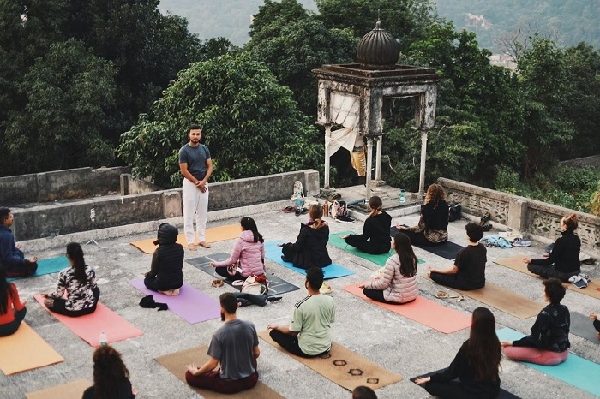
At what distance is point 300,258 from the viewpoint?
13.2m

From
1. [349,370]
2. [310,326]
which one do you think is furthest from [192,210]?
[349,370]

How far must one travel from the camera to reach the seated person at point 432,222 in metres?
14.2

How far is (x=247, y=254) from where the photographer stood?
1197 centimetres

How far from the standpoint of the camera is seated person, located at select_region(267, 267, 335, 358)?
30.7 feet

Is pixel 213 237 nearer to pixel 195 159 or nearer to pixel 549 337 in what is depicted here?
pixel 195 159

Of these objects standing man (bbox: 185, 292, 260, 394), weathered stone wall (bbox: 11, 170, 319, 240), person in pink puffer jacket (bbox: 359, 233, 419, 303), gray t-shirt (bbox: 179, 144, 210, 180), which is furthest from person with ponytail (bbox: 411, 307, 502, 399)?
weathered stone wall (bbox: 11, 170, 319, 240)

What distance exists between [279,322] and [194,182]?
12.8ft

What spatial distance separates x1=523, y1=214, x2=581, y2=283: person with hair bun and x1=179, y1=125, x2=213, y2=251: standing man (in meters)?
5.72

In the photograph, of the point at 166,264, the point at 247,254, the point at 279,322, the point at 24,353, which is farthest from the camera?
the point at 247,254

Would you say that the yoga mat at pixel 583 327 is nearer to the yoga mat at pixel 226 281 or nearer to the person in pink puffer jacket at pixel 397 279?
the person in pink puffer jacket at pixel 397 279

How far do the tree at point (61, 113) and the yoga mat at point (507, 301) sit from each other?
15.0 metres

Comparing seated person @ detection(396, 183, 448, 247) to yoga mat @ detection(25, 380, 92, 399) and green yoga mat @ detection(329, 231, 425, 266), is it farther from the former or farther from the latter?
yoga mat @ detection(25, 380, 92, 399)

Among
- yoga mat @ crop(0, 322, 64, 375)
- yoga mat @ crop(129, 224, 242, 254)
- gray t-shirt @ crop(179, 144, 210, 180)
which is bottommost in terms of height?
yoga mat @ crop(0, 322, 64, 375)

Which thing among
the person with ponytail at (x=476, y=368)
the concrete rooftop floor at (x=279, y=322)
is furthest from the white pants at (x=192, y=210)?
the person with ponytail at (x=476, y=368)
